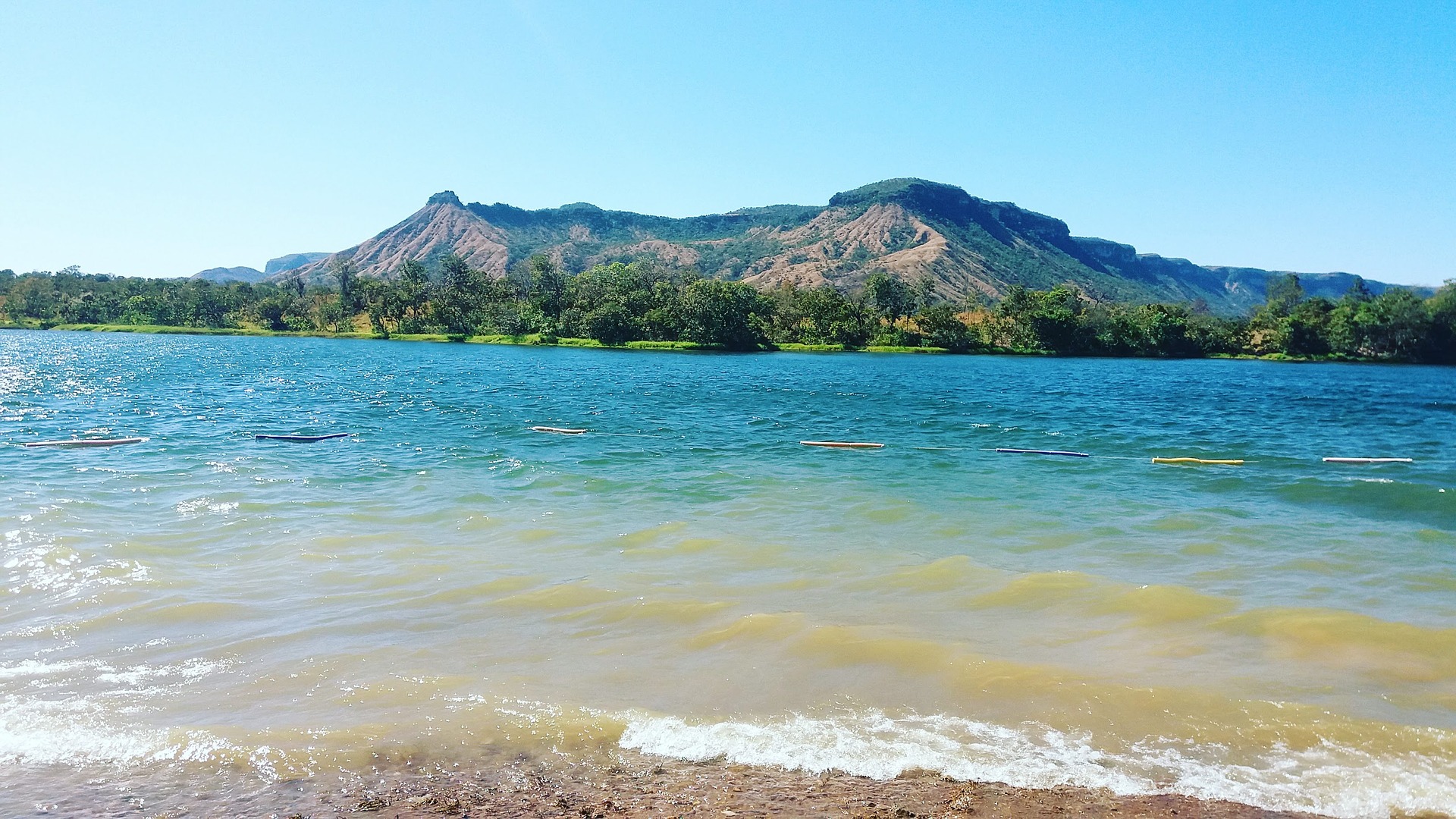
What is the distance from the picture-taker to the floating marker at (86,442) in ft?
81.6

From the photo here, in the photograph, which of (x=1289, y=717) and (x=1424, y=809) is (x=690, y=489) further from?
(x=1424, y=809)

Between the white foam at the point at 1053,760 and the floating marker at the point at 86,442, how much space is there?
2583 cm

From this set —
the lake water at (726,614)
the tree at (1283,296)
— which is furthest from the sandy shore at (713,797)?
the tree at (1283,296)

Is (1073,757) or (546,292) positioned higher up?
(546,292)

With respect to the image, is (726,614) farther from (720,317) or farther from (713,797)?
(720,317)

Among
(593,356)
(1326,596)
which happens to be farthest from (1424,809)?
(593,356)

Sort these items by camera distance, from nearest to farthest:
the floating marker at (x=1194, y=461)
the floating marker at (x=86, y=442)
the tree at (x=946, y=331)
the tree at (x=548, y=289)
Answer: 1. the floating marker at (x=86, y=442)
2. the floating marker at (x=1194, y=461)
3. the tree at (x=946, y=331)
4. the tree at (x=548, y=289)

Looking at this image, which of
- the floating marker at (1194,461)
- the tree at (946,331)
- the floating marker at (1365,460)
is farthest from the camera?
the tree at (946,331)

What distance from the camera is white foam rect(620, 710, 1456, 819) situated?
6855 mm

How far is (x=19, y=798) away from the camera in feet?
20.9

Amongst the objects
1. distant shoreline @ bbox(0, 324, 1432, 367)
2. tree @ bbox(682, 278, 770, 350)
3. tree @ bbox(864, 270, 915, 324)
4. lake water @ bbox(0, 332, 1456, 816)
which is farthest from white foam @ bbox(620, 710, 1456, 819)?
tree @ bbox(864, 270, 915, 324)

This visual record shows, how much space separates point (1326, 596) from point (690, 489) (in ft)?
44.0

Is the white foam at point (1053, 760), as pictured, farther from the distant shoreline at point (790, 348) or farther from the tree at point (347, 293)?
the tree at point (347, 293)

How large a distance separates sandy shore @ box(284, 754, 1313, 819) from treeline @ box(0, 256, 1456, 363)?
4809 inches
